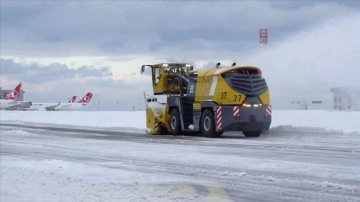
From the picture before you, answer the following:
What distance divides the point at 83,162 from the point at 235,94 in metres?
10.6

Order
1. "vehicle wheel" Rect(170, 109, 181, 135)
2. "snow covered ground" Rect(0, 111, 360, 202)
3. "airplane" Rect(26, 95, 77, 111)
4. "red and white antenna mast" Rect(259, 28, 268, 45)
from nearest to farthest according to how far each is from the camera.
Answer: "snow covered ground" Rect(0, 111, 360, 202) < "vehicle wheel" Rect(170, 109, 181, 135) < "red and white antenna mast" Rect(259, 28, 268, 45) < "airplane" Rect(26, 95, 77, 111)

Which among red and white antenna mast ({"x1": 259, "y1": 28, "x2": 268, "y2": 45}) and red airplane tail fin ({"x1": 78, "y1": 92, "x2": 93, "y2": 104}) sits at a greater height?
red and white antenna mast ({"x1": 259, "y1": 28, "x2": 268, "y2": 45})

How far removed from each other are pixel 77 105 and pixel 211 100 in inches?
3433

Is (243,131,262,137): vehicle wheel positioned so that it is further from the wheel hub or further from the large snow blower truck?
the wheel hub

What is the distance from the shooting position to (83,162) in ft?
48.2

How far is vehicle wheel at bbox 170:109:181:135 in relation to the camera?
2694cm

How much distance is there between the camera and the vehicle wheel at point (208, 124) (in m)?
24.6

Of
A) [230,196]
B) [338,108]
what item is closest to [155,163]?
[230,196]

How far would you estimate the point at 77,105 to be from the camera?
360 feet

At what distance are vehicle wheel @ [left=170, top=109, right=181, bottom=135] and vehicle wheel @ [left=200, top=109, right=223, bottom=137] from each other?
166cm

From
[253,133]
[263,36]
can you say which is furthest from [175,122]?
[263,36]

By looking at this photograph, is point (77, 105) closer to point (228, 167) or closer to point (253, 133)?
point (253, 133)

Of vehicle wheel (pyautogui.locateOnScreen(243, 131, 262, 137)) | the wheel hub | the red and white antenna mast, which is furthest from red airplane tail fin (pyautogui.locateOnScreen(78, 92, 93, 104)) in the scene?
vehicle wheel (pyautogui.locateOnScreen(243, 131, 262, 137))

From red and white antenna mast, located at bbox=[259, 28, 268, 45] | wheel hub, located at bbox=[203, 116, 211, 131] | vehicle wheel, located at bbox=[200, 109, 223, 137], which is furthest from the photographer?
red and white antenna mast, located at bbox=[259, 28, 268, 45]
